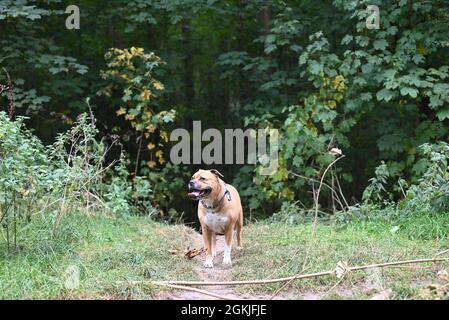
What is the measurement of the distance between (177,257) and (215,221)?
0.57m

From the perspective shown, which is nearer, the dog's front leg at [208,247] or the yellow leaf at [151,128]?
the dog's front leg at [208,247]

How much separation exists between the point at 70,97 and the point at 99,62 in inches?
58.7

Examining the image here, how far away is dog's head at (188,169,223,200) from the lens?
21.3ft

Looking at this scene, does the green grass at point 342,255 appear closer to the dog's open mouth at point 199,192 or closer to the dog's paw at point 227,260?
the dog's paw at point 227,260

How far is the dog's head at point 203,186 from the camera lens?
6.50 metres

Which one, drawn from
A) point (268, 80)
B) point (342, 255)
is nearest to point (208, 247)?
point (342, 255)

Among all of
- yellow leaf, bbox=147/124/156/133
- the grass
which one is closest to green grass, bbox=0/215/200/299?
the grass

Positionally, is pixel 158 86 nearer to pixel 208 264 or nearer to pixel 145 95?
pixel 145 95

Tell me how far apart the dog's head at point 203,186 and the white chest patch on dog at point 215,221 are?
0.21 m

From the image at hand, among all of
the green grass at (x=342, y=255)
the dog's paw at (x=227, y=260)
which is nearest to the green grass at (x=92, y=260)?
the dog's paw at (x=227, y=260)

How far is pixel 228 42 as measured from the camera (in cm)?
1428

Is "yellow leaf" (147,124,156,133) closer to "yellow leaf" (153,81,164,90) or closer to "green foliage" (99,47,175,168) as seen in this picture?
"green foliage" (99,47,175,168)

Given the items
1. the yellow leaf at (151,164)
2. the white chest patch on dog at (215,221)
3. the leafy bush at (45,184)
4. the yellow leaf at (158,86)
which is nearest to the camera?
the leafy bush at (45,184)

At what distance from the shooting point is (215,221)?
6.64 metres
